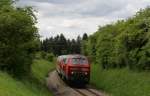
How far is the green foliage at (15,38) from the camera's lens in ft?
85.5

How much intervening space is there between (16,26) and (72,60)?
10835 mm

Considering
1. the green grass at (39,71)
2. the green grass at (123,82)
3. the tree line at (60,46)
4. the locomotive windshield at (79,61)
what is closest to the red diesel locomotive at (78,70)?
the locomotive windshield at (79,61)

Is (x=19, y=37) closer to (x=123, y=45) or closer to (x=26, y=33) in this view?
(x=26, y=33)

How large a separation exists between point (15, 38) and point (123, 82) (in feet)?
27.7

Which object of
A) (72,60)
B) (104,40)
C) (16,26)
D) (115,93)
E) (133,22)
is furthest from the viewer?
(104,40)

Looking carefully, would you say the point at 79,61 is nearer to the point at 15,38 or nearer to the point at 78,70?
the point at 78,70

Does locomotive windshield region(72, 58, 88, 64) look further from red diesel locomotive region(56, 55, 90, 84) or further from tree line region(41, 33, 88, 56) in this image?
tree line region(41, 33, 88, 56)

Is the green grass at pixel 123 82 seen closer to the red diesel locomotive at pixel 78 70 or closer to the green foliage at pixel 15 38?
the red diesel locomotive at pixel 78 70

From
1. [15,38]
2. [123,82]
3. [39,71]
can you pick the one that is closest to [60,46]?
[39,71]

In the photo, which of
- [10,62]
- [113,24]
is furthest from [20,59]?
[113,24]

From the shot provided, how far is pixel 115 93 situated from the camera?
28797mm

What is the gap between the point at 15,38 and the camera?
26.7m

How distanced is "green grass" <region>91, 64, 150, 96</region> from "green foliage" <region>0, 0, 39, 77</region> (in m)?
6.01

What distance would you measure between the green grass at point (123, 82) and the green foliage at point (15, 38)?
601cm
